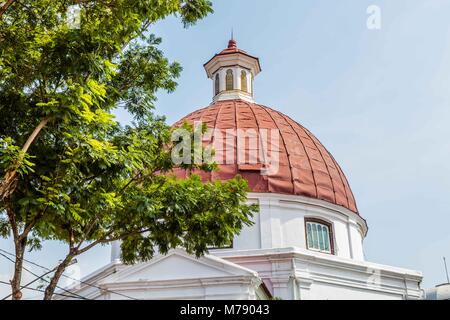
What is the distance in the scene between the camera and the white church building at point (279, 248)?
15562 mm

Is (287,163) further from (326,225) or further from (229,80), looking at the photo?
(229,80)

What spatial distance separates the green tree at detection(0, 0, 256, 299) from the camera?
24.0ft

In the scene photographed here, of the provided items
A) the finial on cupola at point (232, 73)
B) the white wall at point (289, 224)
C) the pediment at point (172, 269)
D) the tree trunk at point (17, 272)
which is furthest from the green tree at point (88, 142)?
the finial on cupola at point (232, 73)

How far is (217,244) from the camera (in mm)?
9273

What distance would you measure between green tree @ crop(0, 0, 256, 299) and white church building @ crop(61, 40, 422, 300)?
607 cm

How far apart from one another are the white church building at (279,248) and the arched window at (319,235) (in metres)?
0.04

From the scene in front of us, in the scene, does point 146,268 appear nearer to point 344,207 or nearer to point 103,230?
point 103,230

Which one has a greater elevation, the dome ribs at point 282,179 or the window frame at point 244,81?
the window frame at point 244,81

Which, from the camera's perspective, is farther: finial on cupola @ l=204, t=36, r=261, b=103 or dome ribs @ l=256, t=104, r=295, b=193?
finial on cupola @ l=204, t=36, r=261, b=103

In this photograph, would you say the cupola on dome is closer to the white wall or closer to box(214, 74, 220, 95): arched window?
the white wall

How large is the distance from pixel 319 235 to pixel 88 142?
14147mm

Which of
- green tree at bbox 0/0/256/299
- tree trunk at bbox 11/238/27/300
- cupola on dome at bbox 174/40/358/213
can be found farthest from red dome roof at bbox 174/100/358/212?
tree trunk at bbox 11/238/27/300

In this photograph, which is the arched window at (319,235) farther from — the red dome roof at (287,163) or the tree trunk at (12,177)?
the tree trunk at (12,177)
